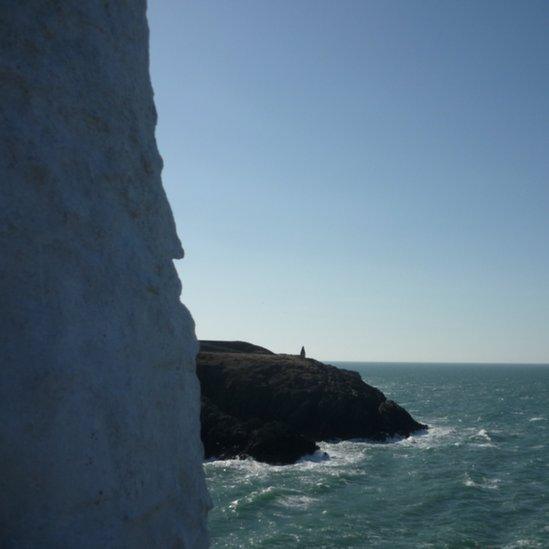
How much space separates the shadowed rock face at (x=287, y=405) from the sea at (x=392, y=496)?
309 cm

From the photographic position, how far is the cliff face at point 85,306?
684 centimetres

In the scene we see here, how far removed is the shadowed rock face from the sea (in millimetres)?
3088

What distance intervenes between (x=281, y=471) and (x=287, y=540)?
13.6 meters

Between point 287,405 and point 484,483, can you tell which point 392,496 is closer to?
point 484,483

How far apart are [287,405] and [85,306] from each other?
45238 mm

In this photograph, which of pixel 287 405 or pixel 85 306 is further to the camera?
pixel 287 405

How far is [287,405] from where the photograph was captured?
167 feet

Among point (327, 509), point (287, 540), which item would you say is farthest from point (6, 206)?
point (327, 509)

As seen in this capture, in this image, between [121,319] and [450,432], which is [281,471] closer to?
[450,432]

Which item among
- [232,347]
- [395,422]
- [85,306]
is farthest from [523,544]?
[232,347]

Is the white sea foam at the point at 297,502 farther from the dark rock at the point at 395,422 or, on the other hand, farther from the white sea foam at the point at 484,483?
the dark rock at the point at 395,422

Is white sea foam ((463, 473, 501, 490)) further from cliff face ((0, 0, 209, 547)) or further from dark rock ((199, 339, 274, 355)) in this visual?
dark rock ((199, 339, 274, 355))

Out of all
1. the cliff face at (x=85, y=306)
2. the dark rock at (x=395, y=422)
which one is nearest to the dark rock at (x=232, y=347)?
the dark rock at (x=395, y=422)

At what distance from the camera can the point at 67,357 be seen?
23.4 ft
